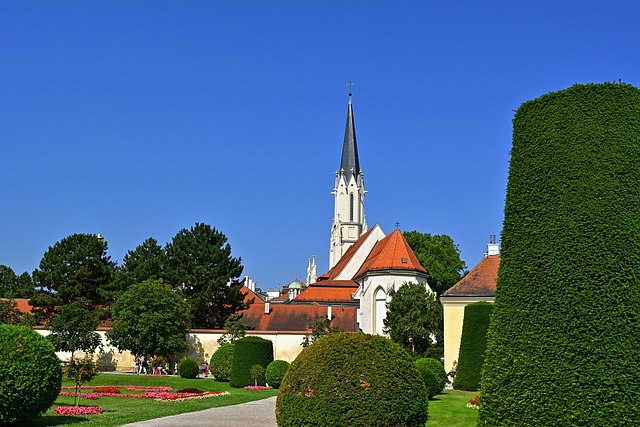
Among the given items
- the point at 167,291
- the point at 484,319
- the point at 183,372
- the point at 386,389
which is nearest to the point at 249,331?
the point at 167,291

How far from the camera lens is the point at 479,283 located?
129 feet

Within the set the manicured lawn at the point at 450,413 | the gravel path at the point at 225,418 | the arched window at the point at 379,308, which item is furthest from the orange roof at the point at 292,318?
the gravel path at the point at 225,418

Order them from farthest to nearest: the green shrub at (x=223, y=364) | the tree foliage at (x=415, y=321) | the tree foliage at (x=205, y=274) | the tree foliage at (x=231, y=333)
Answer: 1. the tree foliage at (x=205, y=274)
2. the tree foliage at (x=231, y=333)
3. the tree foliage at (x=415, y=321)
4. the green shrub at (x=223, y=364)

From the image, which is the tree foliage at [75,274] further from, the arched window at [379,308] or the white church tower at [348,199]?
the white church tower at [348,199]

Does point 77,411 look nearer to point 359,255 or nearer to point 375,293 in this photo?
point 375,293

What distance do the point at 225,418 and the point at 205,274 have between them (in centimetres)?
3684

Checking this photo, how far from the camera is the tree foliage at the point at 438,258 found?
6506 cm

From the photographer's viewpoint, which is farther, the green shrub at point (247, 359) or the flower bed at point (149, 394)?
the green shrub at point (247, 359)

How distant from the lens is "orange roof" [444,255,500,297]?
38644 millimetres

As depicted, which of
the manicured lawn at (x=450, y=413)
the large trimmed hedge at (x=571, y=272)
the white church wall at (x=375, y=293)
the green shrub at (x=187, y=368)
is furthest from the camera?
the white church wall at (x=375, y=293)

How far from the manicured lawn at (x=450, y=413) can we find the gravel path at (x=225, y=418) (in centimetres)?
410

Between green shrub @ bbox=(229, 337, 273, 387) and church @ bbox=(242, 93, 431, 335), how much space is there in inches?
592

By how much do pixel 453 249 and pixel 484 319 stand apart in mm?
39803

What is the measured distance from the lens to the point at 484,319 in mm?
29062
